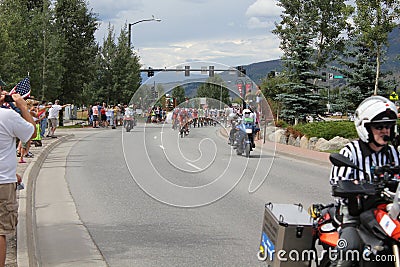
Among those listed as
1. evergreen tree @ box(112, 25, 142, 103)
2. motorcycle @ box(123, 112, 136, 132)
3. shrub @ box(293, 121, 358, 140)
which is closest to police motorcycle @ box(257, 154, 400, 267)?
motorcycle @ box(123, 112, 136, 132)

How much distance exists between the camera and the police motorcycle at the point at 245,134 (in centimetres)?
1428

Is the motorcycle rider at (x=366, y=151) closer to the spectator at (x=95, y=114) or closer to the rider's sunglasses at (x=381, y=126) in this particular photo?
the rider's sunglasses at (x=381, y=126)

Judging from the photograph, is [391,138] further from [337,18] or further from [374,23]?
[337,18]

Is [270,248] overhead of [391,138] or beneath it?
beneath

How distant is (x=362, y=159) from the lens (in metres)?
4.21

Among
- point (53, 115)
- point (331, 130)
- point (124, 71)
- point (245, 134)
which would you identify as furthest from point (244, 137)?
point (124, 71)

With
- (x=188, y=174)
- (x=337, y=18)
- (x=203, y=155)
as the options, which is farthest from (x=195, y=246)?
(x=337, y=18)

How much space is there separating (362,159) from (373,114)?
1.17ft

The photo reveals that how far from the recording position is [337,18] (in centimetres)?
3928

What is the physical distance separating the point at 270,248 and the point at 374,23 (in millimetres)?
23368

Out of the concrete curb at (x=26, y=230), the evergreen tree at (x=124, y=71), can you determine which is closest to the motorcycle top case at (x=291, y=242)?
the concrete curb at (x=26, y=230)

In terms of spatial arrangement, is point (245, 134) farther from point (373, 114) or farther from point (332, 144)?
point (373, 114)

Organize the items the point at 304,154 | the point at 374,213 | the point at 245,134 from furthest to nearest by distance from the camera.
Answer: the point at 304,154, the point at 245,134, the point at 374,213

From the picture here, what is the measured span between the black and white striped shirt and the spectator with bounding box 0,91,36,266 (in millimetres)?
3029
